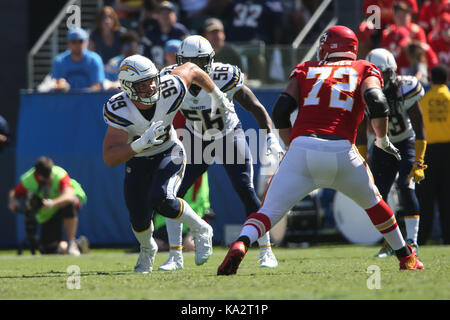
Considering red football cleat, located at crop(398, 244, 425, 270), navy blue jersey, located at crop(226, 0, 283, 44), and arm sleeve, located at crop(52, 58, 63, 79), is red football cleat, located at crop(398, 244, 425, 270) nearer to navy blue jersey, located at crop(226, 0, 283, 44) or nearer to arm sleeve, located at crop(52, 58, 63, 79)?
arm sleeve, located at crop(52, 58, 63, 79)

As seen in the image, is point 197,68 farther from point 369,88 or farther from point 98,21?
point 98,21

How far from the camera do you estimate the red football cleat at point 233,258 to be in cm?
586

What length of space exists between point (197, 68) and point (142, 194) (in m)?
1.16

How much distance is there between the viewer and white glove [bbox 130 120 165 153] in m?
6.27

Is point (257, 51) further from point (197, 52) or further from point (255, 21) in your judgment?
point (197, 52)

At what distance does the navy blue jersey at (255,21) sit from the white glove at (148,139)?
24.3 feet

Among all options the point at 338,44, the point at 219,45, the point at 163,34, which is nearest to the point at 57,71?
the point at 163,34

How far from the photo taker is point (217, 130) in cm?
758

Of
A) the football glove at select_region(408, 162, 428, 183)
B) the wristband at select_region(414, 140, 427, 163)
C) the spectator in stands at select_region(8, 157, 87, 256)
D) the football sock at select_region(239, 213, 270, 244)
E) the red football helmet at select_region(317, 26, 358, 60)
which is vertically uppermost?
the red football helmet at select_region(317, 26, 358, 60)

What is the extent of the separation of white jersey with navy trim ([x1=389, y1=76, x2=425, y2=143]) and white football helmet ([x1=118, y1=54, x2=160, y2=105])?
9.45 feet

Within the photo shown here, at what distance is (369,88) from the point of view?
589cm

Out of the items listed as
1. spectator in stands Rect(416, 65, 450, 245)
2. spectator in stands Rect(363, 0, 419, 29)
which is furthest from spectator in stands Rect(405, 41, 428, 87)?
spectator in stands Rect(363, 0, 419, 29)

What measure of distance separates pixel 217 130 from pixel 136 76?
133 centimetres
